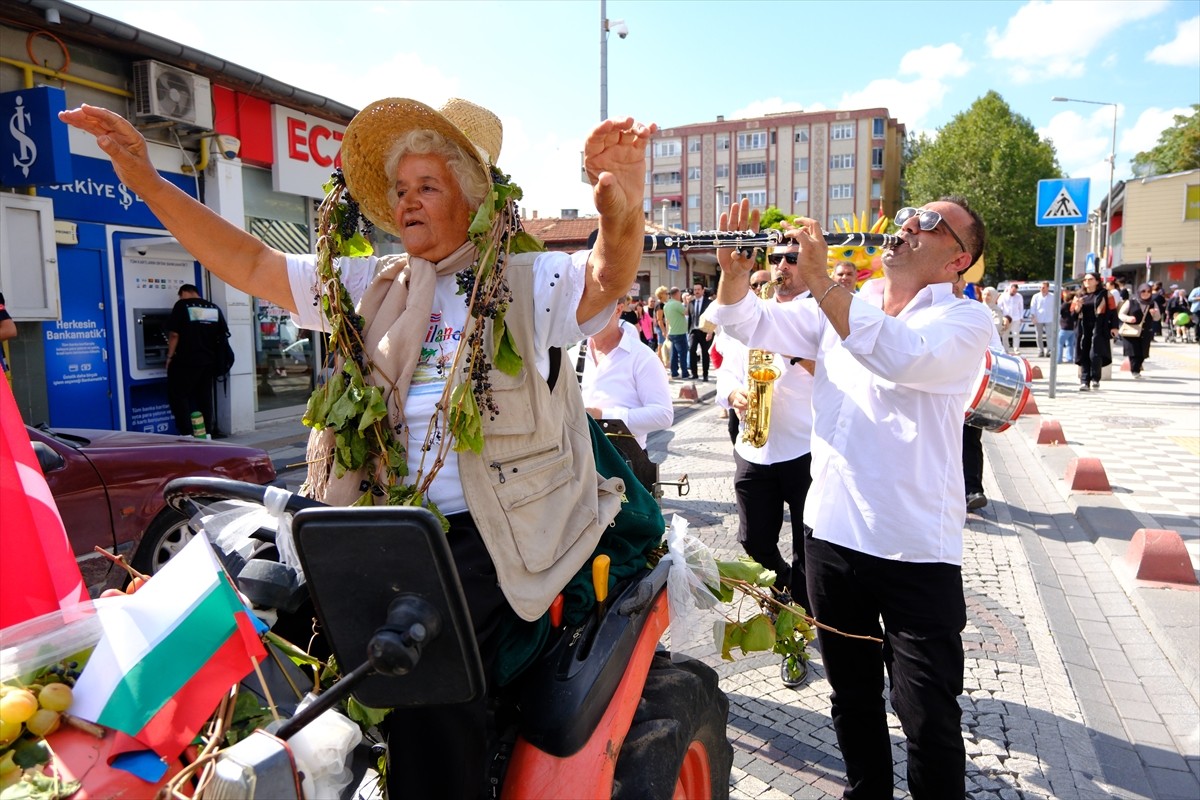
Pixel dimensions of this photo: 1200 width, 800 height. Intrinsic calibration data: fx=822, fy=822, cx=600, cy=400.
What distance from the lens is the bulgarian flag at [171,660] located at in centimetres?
129

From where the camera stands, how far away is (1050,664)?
4.29m

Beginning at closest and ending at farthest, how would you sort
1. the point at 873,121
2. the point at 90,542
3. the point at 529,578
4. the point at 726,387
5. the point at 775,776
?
the point at 529,578, the point at 775,776, the point at 90,542, the point at 726,387, the point at 873,121

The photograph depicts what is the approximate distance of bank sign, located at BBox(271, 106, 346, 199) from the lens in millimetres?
12727

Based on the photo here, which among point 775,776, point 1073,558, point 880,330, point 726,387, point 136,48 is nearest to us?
point 880,330

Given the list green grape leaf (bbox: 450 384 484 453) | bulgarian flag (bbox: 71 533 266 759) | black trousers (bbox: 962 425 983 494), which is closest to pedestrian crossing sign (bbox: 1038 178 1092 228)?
black trousers (bbox: 962 425 983 494)

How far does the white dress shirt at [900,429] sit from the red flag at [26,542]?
2080 mm

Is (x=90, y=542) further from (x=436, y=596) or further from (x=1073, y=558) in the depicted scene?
(x=1073, y=558)

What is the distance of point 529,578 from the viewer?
1.86m

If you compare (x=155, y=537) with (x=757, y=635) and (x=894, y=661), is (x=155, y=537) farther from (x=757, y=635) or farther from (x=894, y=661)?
(x=894, y=661)

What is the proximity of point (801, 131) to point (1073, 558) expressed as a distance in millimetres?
83557

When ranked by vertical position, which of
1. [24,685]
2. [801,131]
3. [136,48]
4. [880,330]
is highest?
[801,131]

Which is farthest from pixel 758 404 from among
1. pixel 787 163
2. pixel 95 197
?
pixel 787 163

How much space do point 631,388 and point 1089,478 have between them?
17.3ft

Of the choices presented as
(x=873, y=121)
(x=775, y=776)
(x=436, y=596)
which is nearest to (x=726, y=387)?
(x=775, y=776)
